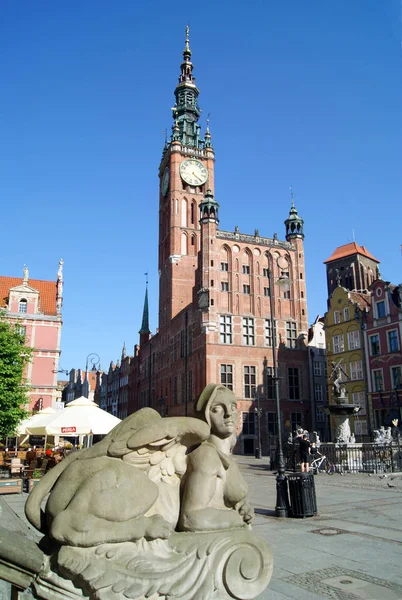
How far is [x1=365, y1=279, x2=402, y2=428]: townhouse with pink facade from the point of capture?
3578 cm

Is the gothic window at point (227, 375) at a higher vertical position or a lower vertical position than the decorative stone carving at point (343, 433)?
higher

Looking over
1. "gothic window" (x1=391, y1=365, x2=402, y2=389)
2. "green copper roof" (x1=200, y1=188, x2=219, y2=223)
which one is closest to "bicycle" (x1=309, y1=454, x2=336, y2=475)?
"gothic window" (x1=391, y1=365, x2=402, y2=389)

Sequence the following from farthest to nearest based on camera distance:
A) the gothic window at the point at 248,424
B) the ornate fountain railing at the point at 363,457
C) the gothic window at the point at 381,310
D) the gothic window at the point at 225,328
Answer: the gothic window at the point at 225,328, the gothic window at the point at 248,424, the gothic window at the point at 381,310, the ornate fountain railing at the point at 363,457

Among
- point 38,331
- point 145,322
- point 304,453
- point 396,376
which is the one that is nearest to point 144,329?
point 145,322

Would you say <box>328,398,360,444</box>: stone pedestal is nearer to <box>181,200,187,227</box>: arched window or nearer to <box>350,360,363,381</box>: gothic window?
<box>350,360,363,381</box>: gothic window

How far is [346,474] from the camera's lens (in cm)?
1977

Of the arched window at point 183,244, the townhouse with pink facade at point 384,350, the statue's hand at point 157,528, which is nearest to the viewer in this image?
the statue's hand at point 157,528

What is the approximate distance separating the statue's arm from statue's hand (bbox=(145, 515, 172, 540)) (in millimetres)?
199

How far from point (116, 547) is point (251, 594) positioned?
34.6 inches

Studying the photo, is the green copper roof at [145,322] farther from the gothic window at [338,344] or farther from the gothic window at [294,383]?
the gothic window at [338,344]

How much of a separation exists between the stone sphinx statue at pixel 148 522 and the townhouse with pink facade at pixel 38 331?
39.9m

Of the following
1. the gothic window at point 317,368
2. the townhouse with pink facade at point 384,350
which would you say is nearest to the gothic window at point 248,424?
the gothic window at point 317,368

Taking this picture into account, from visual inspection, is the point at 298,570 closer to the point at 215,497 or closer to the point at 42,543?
the point at 215,497

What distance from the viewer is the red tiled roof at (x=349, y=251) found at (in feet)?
281
